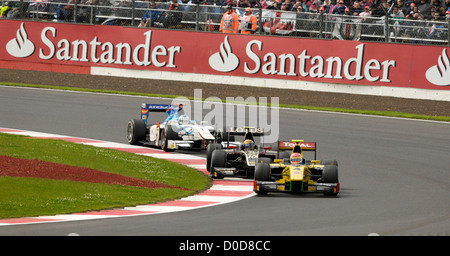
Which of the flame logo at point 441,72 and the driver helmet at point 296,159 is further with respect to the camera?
the flame logo at point 441,72

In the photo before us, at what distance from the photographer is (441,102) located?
78.4ft

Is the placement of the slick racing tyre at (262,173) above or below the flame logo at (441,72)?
below

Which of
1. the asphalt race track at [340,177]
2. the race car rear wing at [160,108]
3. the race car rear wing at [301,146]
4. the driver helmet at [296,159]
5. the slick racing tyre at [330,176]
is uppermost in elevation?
the race car rear wing at [160,108]

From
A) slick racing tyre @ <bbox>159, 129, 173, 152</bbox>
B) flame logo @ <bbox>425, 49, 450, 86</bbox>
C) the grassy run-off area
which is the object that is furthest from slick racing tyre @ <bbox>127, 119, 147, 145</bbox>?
flame logo @ <bbox>425, 49, 450, 86</bbox>

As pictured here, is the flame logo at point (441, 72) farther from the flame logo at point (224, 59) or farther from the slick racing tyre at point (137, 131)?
the slick racing tyre at point (137, 131)

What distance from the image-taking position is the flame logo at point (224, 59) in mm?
25969

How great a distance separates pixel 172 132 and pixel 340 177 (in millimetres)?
3887

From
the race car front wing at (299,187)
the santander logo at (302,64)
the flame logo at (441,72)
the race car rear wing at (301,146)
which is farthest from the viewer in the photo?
the santander logo at (302,64)

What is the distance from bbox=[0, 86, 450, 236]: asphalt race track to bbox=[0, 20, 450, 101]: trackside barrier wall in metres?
1.36

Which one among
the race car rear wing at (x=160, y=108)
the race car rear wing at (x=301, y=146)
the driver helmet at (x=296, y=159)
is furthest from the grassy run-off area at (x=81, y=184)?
the race car rear wing at (x=160, y=108)
